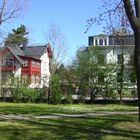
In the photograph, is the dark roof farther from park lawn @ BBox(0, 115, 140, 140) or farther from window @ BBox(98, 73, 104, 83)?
park lawn @ BBox(0, 115, 140, 140)

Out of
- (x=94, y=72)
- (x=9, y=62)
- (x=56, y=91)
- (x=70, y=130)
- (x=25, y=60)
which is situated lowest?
(x=70, y=130)

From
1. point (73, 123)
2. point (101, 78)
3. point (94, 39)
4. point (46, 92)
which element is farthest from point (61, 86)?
point (94, 39)

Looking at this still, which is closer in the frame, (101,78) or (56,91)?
(56,91)

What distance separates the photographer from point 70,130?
1541cm

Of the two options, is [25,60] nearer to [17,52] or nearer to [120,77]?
[17,52]

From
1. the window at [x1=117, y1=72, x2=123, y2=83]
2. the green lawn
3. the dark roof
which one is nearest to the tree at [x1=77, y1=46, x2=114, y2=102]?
the window at [x1=117, y1=72, x2=123, y2=83]

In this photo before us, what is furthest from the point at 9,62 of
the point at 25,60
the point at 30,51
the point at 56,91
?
the point at 56,91

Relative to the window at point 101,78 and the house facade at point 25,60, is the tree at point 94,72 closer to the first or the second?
the window at point 101,78

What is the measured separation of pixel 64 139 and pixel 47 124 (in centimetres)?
364

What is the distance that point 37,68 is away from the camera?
93312 millimetres

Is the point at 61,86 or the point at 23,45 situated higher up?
the point at 23,45

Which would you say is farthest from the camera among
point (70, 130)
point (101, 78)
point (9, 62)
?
point (9, 62)

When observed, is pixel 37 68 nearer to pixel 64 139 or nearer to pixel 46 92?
pixel 46 92

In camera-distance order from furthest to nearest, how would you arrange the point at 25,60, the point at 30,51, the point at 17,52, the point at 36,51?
the point at 36,51, the point at 30,51, the point at 25,60, the point at 17,52
